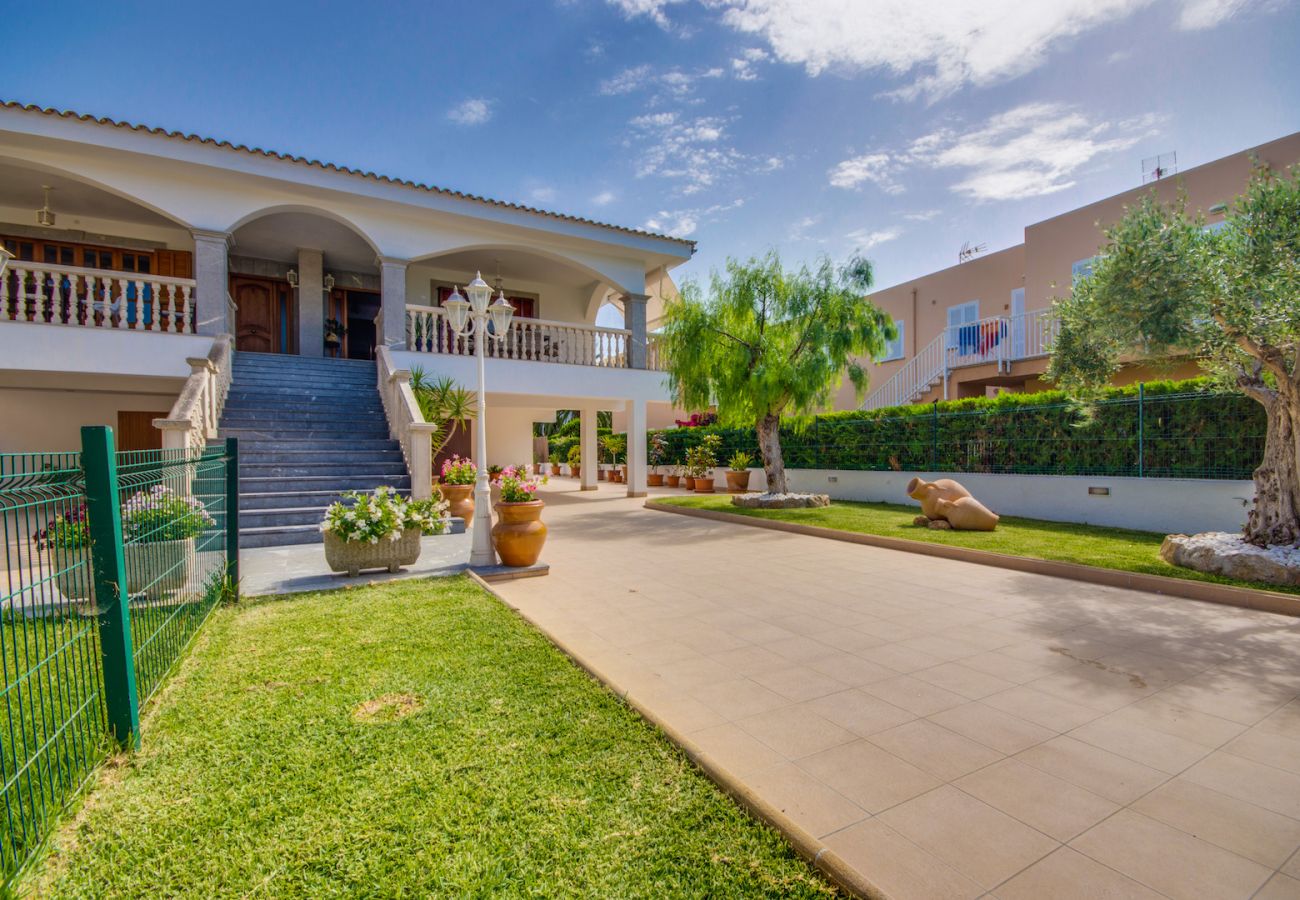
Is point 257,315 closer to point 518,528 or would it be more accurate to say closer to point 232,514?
point 232,514

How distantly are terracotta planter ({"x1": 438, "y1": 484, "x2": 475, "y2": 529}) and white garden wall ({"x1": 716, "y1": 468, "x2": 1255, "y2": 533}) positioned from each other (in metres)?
9.13

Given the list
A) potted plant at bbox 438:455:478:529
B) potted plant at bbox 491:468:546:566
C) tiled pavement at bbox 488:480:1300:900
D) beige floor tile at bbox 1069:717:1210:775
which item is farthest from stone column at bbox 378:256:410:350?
beige floor tile at bbox 1069:717:1210:775

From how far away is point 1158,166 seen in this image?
1502 cm

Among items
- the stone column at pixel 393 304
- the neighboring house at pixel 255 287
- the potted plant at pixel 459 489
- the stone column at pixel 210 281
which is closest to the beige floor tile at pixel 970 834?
the neighboring house at pixel 255 287

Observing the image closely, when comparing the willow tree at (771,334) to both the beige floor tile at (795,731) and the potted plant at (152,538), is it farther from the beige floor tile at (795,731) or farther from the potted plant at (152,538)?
the potted plant at (152,538)

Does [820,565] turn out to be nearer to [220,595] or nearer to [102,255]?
[220,595]

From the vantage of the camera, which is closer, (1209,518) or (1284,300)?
(1284,300)

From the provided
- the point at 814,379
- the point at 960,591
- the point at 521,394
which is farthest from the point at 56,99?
the point at 960,591

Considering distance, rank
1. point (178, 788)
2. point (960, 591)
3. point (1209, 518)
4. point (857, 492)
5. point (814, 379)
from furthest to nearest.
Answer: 1. point (857, 492)
2. point (814, 379)
3. point (1209, 518)
4. point (960, 591)
5. point (178, 788)

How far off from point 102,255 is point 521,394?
29.5ft

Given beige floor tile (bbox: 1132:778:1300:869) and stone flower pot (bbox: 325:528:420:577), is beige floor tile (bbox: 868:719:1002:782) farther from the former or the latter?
stone flower pot (bbox: 325:528:420:577)

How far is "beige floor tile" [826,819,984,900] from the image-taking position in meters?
1.95

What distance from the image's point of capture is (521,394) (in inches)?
521

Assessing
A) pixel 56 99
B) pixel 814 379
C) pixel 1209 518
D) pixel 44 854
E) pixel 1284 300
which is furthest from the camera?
pixel 814 379
